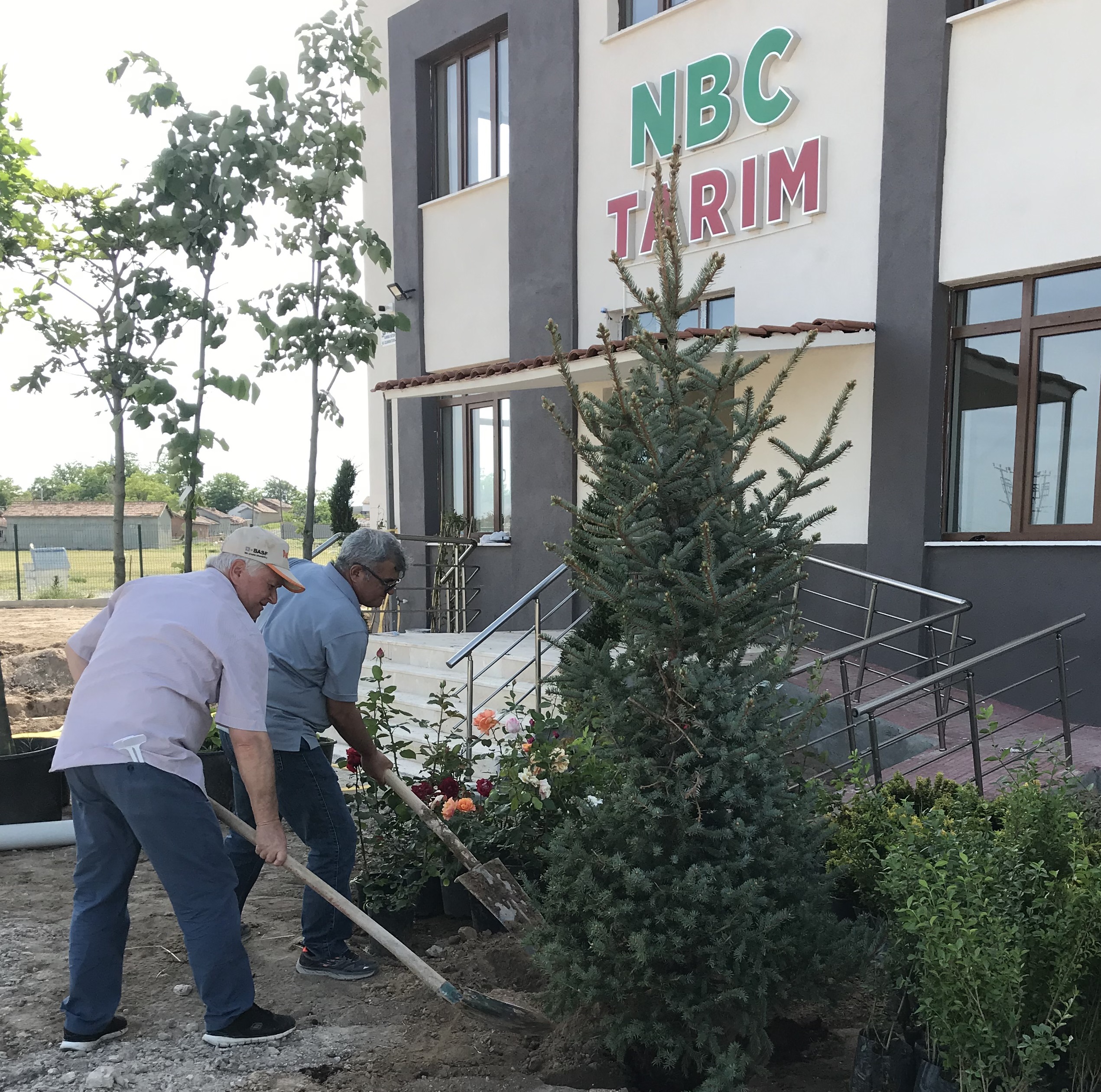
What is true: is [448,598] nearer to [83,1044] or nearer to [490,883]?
[490,883]

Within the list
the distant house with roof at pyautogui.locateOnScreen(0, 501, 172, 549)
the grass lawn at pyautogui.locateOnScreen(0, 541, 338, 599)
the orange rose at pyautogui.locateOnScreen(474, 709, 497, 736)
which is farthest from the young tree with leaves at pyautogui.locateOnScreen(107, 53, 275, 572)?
the distant house with roof at pyautogui.locateOnScreen(0, 501, 172, 549)

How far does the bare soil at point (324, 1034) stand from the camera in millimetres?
3082

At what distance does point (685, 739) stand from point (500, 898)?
4.90ft

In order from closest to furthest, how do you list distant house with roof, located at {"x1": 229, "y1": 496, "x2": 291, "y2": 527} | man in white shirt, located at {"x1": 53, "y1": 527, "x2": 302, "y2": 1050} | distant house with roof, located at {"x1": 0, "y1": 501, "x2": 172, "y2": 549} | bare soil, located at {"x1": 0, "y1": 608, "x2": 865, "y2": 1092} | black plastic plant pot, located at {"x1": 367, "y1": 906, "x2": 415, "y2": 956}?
1. bare soil, located at {"x1": 0, "y1": 608, "x2": 865, "y2": 1092}
2. man in white shirt, located at {"x1": 53, "y1": 527, "x2": 302, "y2": 1050}
3. black plastic plant pot, located at {"x1": 367, "y1": 906, "x2": 415, "y2": 956}
4. distant house with roof, located at {"x1": 0, "y1": 501, "x2": 172, "y2": 549}
5. distant house with roof, located at {"x1": 229, "y1": 496, "x2": 291, "y2": 527}

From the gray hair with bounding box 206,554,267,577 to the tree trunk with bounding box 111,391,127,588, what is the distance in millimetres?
3210

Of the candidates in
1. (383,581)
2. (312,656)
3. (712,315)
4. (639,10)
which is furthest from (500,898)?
(639,10)

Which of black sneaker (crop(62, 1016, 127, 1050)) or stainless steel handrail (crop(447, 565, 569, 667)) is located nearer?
black sneaker (crop(62, 1016, 127, 1050))

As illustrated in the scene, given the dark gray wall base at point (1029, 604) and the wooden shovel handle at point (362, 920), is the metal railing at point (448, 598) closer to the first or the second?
the dark gray wall base at point (1029, 604)

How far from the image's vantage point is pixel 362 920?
3.35 metres

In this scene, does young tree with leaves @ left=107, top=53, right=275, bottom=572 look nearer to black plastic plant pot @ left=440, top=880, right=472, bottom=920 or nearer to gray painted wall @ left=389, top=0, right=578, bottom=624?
black plastic plant pot @ left=440, top=880, right=472, bottom=920

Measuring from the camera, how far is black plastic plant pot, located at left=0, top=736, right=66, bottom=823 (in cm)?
550

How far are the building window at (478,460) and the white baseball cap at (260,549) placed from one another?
743 cm

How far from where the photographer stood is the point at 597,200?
9.92 metres

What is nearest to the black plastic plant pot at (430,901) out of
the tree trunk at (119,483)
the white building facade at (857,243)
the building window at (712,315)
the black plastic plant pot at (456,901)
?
the black plastic plant pot at (456,901)
